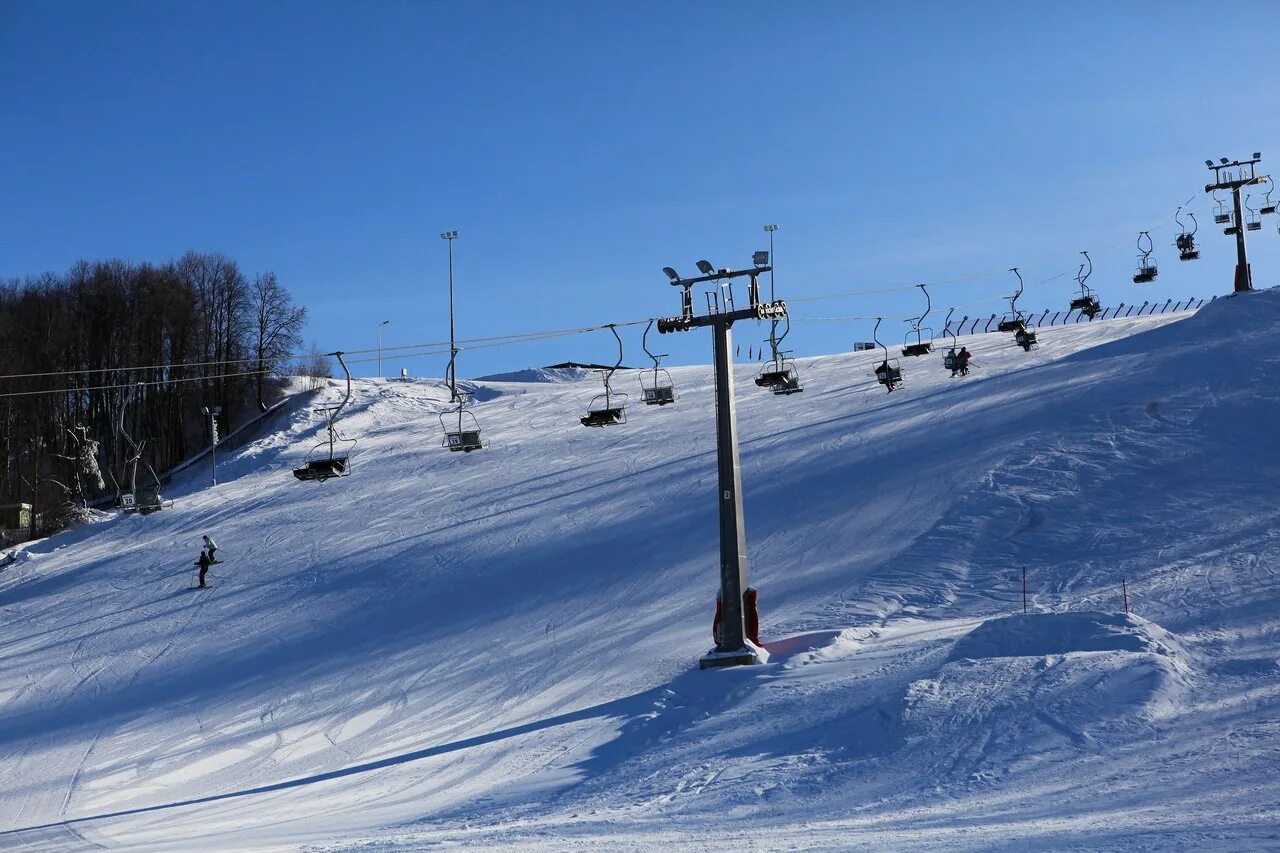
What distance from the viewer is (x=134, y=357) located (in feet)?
224

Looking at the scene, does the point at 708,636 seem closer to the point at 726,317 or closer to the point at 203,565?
the point at 726,317

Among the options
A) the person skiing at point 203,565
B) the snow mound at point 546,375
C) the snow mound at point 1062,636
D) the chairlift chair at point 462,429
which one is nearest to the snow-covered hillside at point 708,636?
the snow mound at point 1062,636

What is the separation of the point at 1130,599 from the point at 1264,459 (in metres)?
9.24

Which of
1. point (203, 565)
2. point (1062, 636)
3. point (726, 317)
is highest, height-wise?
point (726, 317)

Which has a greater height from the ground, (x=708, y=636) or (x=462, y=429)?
Result: (x=462, y=429)

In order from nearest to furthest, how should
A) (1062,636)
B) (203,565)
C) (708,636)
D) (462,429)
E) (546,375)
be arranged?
(1062,636) < (708,636) < (203,565) < (462,429) < (546,375)

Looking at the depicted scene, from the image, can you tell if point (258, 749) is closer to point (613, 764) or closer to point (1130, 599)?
point (613, 764)

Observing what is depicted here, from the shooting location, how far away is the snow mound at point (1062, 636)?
16.5 meters

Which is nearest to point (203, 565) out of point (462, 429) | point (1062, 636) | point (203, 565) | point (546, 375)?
point (203, 565)

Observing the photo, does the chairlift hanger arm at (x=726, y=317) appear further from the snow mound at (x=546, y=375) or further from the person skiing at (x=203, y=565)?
the snow mound at (x=546, y=375)

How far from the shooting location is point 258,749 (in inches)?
808

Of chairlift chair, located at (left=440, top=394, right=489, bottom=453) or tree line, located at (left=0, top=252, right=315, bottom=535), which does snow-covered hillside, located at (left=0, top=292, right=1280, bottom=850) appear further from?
tree line, located at (left=0, top=252, right=315, bottom=535)

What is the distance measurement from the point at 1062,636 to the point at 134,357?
61291mm

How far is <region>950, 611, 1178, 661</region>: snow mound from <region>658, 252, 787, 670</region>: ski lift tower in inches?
143
